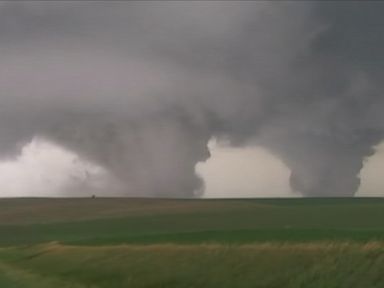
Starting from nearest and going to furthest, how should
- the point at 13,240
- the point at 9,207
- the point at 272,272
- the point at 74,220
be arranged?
the point at 272,272, the point at 13,240, the point at 74,220, the point at 9,207

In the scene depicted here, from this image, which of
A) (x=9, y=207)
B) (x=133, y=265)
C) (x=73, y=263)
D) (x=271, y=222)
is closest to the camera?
(x=133, y=265)

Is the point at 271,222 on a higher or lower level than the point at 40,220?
lower

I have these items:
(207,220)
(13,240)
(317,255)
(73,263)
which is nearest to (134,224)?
(207,220)

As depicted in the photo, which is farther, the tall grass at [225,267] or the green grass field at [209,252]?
the green grass field at [209,252]

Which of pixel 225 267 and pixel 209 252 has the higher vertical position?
pixel 209 252

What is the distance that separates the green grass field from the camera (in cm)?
3062

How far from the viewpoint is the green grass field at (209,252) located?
3062cm

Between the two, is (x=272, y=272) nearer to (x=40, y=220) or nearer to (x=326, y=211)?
(x=326, y=211)

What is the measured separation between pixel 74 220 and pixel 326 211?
99.1 feet

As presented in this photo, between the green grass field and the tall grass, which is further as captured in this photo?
the green grass field

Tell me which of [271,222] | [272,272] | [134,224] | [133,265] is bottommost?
[272,272]

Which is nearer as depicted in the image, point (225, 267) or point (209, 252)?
point (225, 267)

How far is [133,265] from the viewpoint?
3950cm

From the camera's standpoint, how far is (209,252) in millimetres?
38969
